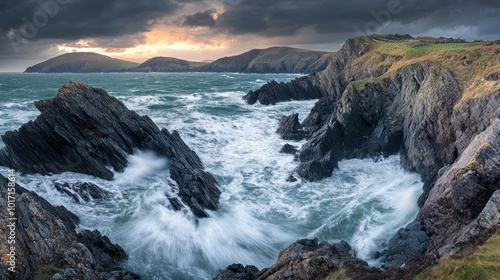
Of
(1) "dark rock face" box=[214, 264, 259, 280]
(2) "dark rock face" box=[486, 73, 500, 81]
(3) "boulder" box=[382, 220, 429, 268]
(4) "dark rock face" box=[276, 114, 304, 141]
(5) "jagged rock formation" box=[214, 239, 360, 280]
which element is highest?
(2) "dark rock face" box=[486, 73, 500, 81]

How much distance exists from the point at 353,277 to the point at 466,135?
844 inches

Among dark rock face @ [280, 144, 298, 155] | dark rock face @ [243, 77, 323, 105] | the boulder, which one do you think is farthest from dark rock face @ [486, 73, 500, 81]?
dark rock face @ [243, 77, 323, 105]

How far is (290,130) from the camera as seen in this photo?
53.1m

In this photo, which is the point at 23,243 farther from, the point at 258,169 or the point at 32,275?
the point at 258,169

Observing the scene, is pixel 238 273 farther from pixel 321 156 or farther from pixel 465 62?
pixel 465 62

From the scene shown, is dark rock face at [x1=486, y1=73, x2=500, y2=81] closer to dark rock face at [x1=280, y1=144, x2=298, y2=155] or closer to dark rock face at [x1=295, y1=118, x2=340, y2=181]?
dark rock face at [x1=295, y1=118, x2=340, y2=181]

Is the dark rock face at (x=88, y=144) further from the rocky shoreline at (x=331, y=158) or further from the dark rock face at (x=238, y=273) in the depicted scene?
the dark rock face at (x=238, y=273)

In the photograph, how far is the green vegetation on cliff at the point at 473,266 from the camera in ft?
41.2

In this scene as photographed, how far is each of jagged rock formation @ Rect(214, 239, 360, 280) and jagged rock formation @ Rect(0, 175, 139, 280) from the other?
22.2 ft

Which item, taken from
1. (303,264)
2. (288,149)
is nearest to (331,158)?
(288,149)

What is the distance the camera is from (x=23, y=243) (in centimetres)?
1611

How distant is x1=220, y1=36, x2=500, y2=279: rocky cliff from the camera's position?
1955 cm

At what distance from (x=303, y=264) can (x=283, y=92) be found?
74510 millimetres

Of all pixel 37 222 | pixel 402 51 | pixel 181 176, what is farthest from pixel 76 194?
pixel 402 51
